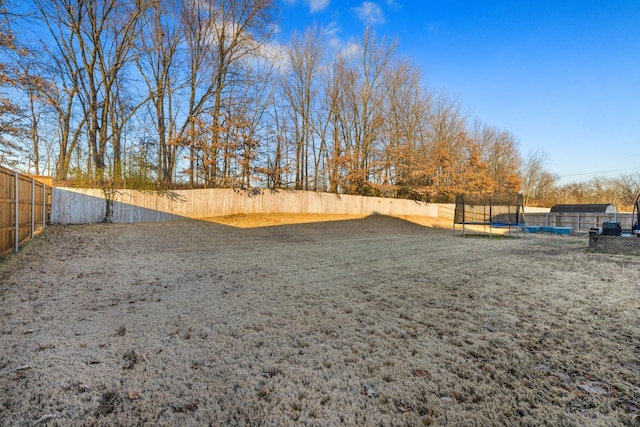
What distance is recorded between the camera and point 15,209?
588 centimetres


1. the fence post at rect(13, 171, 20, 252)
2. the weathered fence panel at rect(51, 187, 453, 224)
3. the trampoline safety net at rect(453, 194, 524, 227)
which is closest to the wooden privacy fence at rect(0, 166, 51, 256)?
the fence post at rect(13, 171, 20, 252)

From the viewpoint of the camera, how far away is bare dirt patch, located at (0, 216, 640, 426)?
1.60 meters

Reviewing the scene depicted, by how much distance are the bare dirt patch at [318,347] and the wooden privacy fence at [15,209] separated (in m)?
1.15

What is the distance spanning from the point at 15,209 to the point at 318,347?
7.02 meters

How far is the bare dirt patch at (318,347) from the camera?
1604 millimetres

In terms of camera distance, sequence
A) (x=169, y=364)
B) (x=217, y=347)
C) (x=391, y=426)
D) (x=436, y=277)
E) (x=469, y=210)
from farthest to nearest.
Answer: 1. (x=469, y=210)
2. (x=436, y=277)
3. (x=217, y=347)
4. (x=169, y=364)
5. (x=391, y=426)

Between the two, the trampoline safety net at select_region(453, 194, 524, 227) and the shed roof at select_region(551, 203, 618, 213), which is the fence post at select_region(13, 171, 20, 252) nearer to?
the trampoline safety net at select_region(453, 194, 524, 227)

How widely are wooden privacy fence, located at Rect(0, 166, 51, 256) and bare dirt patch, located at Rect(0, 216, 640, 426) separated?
1.15m

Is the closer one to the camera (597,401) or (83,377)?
(597,401)

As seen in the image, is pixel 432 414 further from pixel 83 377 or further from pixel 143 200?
pixel 143 200

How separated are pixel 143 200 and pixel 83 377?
12.5m

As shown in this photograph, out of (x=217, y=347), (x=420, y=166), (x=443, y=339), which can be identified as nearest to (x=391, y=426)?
(x=443, y=339)

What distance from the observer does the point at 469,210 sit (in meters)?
12.5

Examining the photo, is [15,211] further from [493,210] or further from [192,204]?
[493,210]
